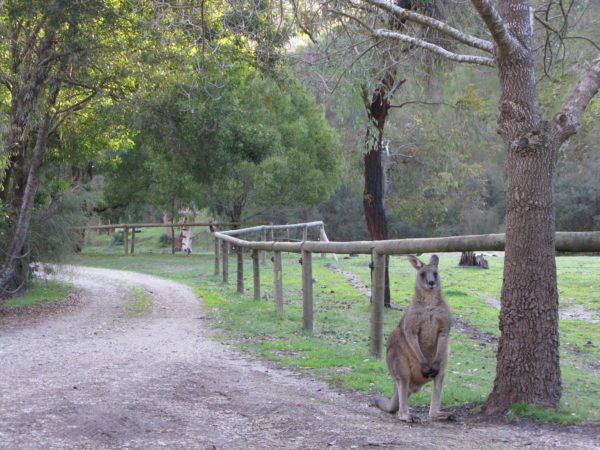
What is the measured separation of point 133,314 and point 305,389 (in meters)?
7.16

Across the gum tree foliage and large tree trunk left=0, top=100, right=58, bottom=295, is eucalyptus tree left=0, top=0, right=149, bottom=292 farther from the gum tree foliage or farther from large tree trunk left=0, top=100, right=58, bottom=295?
the gum tree foliage

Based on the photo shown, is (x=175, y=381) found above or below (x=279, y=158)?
below

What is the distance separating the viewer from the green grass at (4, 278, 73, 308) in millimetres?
15523

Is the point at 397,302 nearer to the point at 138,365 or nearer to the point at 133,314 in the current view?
the point at 133,314

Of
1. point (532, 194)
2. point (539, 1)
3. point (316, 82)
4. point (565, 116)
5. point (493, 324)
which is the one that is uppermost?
point (539, 1)

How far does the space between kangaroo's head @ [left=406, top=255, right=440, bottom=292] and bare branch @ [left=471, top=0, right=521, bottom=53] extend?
1884 millimetres

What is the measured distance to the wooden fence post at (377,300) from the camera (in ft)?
28.1

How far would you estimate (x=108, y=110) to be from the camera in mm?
15562

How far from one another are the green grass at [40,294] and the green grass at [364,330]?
797 millimetres

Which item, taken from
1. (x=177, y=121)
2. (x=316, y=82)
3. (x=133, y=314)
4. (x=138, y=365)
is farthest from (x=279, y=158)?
(x=138, y=365)

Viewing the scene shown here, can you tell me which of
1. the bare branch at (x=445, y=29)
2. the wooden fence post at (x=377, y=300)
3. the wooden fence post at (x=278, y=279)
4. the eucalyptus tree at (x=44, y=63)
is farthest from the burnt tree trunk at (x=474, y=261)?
the bare branch at (x=445, y=29)

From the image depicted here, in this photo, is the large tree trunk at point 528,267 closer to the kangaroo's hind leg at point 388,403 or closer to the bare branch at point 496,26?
the bare branch at point 496,26

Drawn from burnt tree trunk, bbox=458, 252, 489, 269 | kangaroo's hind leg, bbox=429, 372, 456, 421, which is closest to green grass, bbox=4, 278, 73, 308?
kangaroo's hind leg, bbox=429, 372, 456, 421

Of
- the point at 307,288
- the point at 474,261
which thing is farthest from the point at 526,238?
the point at 474,261
